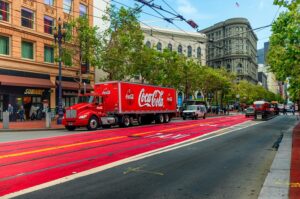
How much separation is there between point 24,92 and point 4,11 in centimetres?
781

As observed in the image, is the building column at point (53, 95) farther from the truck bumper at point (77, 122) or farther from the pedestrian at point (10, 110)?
the truck bumper at point (77, 122)

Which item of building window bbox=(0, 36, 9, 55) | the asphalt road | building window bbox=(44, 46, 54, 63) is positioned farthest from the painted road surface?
building window bbox=(44, 46, 54, 63)

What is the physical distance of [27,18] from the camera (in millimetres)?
35562

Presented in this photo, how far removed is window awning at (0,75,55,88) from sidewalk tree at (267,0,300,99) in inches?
864

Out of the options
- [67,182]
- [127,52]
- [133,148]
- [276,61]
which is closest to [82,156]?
[133,148]

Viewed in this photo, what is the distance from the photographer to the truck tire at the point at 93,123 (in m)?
26.1

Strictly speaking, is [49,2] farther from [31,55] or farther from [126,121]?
[126,121]

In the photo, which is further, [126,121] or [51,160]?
[126,121]

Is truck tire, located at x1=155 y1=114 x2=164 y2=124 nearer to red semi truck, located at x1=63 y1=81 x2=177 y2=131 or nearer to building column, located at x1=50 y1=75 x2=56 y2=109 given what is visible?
red semi truck, located at x1=63 y1=81 x2=177 y2=131

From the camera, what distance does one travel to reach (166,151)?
13.0m

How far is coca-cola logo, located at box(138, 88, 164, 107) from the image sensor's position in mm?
31938

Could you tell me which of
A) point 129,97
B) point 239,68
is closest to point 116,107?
point 129,97

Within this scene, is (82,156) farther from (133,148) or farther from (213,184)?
(213,184)

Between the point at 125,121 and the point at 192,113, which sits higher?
the point at 192,113
